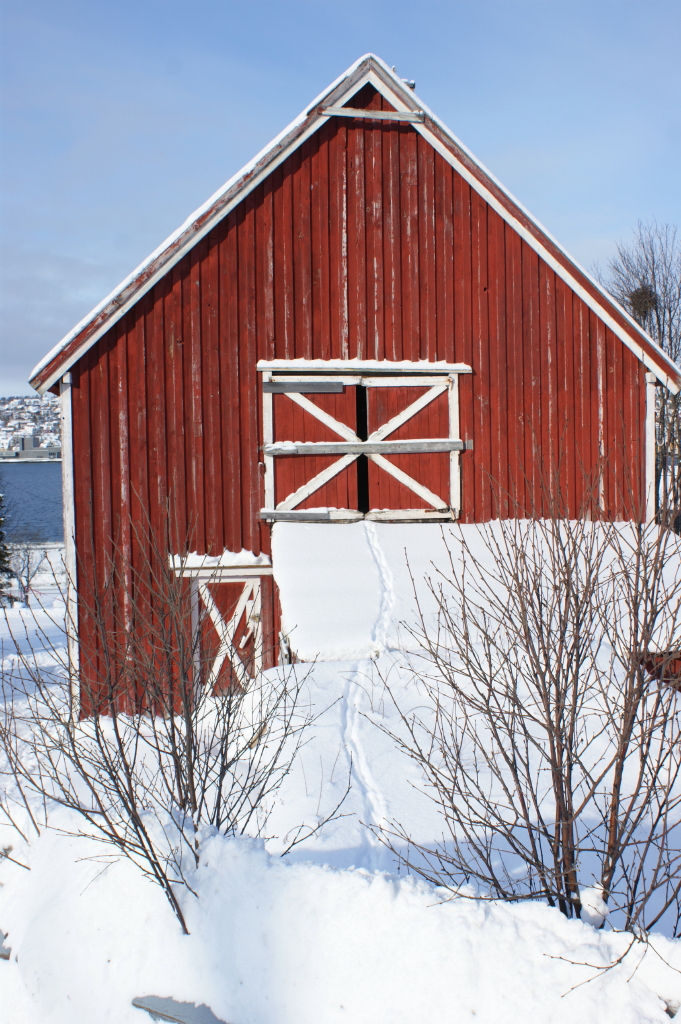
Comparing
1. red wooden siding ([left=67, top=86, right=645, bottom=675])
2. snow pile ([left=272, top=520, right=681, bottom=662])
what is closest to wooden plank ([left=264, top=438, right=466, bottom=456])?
red wooden siding ([left=67, top=86, right=645, bottom=675])

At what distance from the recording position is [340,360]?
→ 8102 mm

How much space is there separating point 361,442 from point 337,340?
1.26m

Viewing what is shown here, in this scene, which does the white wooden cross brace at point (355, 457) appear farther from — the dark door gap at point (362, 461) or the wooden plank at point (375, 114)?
the wooden plank at point (375, 114)

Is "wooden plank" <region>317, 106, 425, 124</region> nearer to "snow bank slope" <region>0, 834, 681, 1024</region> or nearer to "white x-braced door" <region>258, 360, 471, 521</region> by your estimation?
"white x-braced door" <region>258, 360, 471, 521</region>

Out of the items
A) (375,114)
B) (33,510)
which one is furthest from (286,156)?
(33,510)

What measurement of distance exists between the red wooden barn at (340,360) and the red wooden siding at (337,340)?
24mm

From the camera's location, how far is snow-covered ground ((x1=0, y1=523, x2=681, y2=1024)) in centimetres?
255

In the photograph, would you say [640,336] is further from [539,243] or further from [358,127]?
[358,127]

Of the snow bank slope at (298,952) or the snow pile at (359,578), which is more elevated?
the snow pile at (359,578)

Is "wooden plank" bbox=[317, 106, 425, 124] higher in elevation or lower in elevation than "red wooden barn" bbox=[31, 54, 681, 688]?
higher

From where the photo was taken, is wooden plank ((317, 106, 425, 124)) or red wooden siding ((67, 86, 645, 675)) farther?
wooden plank ((317, 106, 425, 124))

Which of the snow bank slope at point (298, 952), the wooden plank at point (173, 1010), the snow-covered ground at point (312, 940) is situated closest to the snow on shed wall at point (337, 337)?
the snow-covered ground at point (312, 940)

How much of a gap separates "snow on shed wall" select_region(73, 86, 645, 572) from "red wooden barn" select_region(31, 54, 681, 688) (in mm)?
23

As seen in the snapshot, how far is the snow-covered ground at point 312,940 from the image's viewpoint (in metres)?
2.55
